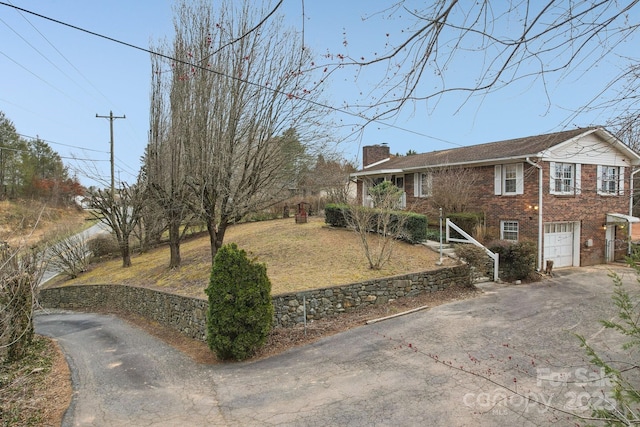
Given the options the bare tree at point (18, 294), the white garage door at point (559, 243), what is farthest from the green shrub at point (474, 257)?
the bare tree at point (18, 294)

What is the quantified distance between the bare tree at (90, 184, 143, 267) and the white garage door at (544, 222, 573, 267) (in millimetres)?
18892

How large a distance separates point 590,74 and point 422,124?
1.02m

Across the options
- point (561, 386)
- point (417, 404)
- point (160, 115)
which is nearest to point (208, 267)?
point (160, 115)

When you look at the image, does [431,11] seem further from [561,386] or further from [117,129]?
[117,129]

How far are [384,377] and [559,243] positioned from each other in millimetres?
13408

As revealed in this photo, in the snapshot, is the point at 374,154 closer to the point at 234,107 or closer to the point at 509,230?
the point at 509,230

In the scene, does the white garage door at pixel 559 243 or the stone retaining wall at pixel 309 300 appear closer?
the stone retaining wall at pixel 309 300

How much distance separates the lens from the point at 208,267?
43.7 ft

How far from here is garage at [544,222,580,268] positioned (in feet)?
49.2

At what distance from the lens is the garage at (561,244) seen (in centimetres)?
1501

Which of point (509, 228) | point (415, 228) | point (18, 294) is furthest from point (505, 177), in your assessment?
point (18, 294)

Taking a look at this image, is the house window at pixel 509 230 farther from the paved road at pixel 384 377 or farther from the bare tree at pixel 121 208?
the bare tree at pixel 121 208

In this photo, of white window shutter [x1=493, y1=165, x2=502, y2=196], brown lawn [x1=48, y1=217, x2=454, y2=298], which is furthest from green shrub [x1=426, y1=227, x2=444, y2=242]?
white window shutter [x1=493, y1=165, x2=502, y2=196]

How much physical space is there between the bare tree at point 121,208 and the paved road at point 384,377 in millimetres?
9410
